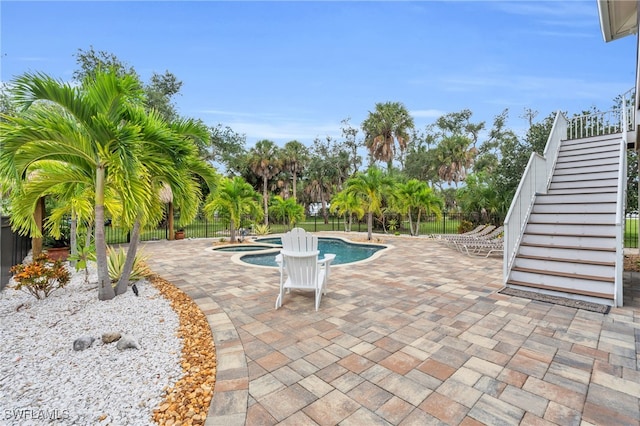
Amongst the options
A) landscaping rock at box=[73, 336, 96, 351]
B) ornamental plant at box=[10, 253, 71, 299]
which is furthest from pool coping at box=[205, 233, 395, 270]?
landscaping rock at box=[73, 336, 96, 351]

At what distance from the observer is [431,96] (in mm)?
26703

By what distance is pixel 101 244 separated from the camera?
14.2 feet

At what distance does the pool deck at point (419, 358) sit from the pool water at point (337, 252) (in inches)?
164

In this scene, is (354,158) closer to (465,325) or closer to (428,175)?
(428,175)

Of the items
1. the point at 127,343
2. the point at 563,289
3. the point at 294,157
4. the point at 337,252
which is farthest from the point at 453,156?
the point at 127,343

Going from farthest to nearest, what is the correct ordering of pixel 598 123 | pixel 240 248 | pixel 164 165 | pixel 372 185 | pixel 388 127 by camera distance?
pixel 388 127, pixel 372 185, pixel 240 248, pixel 598 123, pixel 164 165

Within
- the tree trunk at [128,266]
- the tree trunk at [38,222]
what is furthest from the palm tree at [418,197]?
the tree trunk at [38,222]

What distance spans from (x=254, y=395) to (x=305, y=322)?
4.87 feet

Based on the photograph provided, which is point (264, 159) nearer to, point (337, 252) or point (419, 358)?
point (337, 252)

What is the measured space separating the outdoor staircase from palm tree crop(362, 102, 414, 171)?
14.6m

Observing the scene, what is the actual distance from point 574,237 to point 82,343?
7501mm

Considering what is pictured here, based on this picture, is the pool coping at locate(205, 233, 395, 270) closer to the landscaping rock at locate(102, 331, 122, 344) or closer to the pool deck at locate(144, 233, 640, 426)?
the pool deck at locate(144, 233, 640, 426)

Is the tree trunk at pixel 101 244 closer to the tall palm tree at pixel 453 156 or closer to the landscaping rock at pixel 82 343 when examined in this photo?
the landscaping rock at pixel 82 343

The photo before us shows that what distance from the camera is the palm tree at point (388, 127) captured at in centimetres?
2153
